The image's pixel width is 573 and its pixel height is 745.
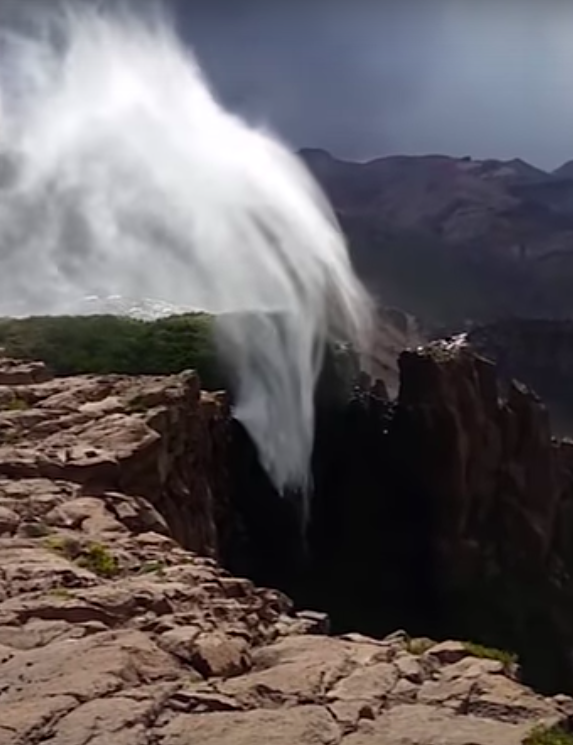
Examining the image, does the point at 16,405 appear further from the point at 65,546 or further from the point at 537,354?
the point at 537,354

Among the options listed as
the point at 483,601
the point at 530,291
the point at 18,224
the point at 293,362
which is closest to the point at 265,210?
the point at 18,224

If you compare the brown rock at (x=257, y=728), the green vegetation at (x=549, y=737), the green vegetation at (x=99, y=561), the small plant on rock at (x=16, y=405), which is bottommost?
the brown rock at (x=257, y=728)

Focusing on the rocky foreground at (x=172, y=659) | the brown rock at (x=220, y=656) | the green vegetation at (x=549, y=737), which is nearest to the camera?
the green vegetation at (x=549, y=737)

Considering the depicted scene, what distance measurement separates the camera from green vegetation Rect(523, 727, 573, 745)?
800 centimetres

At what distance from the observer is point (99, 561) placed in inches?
510

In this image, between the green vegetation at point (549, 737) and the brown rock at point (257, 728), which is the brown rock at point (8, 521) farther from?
the green vegetation at point (549, 737)

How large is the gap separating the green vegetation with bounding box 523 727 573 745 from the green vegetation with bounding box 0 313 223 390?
26.4m

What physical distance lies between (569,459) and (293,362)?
41.0 feet

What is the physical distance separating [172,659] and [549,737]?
10.8 feet

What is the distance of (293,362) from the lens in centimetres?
3875

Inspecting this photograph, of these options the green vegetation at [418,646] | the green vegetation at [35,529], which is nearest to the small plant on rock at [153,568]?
the green vegetation at [35,529]

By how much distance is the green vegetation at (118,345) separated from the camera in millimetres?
34969

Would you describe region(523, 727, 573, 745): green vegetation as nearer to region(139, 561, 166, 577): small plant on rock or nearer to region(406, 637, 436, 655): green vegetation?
region(406, 637, 436, 655): green vegetation

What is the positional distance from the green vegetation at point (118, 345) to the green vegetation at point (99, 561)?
20610mm
